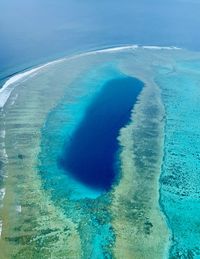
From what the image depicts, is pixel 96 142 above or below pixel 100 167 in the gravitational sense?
above

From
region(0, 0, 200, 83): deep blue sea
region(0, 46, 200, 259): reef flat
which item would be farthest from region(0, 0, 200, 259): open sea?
region(0, 0, 200, 83): deep blue sea

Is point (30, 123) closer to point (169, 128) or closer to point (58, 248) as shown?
point (169, 128)

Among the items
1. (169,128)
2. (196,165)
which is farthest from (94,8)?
(196,165)

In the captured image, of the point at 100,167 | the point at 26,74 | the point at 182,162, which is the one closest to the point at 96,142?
the point at 100,167

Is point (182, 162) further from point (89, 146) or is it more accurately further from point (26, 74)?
point (26, 74)

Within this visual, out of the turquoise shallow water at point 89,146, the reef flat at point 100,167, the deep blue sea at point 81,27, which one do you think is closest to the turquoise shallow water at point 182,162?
the reef flat at point 100,167

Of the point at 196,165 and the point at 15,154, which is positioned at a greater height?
the point at 15,154

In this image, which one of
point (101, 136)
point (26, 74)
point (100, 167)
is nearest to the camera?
point (100, 167)
